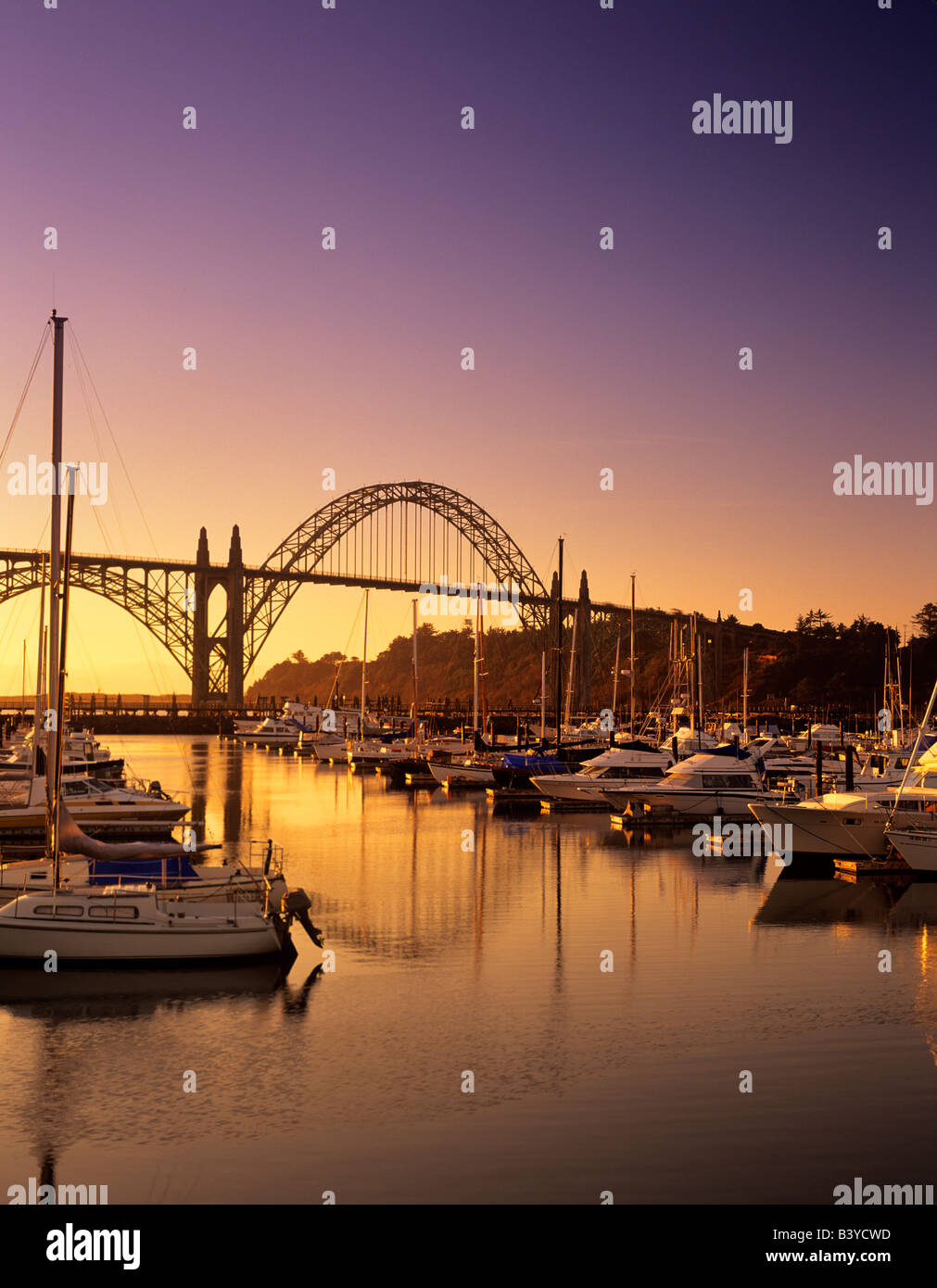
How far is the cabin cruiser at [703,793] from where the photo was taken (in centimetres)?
4969

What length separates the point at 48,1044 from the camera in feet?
66.9

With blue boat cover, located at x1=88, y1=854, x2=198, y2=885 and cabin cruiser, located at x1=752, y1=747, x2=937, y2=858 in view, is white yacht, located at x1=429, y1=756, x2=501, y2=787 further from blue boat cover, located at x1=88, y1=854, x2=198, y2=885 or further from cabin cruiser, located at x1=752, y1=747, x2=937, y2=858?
blue boat cover, located at x1=88, y1=854, x2=198, y2=885

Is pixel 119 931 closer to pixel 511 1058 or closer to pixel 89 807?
pixel 511 1058

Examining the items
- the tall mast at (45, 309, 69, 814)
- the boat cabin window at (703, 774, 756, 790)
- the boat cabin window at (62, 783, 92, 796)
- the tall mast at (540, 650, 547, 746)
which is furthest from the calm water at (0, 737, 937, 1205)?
the tall mast at (540, 650, 547, 746)

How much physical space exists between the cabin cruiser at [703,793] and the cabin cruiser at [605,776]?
13.9 ft

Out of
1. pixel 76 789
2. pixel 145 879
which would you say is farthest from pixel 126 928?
pixel 76 789

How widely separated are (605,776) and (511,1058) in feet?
123

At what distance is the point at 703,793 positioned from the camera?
4994cm

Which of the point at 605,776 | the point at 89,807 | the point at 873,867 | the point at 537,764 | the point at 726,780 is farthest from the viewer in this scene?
the point at 537,764

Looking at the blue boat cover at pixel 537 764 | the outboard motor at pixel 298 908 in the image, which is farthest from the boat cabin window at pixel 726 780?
the outboard motor at pixel 298 908

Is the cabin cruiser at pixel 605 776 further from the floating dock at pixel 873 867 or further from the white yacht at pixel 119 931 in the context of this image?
the white yacht at pixel 119 931

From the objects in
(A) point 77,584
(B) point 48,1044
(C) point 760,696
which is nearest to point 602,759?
(B) point 48,1044
